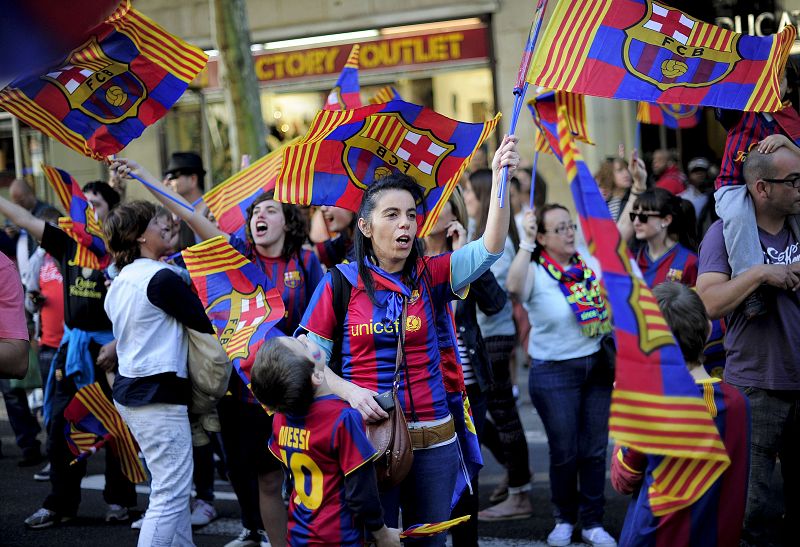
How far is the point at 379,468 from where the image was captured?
369cm

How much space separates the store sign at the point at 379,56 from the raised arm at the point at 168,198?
9.19m

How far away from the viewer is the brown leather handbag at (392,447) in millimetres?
3678

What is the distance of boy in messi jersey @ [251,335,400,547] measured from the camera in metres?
3.55

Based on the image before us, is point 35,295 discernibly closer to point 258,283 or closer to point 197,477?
point 197,477

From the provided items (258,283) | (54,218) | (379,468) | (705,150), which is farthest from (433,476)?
(705,150)

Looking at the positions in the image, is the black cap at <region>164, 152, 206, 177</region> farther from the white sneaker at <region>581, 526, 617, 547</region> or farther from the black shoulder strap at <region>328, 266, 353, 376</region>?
the white sneaker at <region>581, 526, 617, 547</region>

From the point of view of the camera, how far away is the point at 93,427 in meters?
6.02

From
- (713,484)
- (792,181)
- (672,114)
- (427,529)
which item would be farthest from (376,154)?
(672,114)

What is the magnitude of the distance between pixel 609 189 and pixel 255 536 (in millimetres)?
5593

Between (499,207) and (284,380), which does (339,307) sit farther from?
(499,207)

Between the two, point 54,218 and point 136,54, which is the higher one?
point 136,54

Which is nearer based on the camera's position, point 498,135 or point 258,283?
point 258,283

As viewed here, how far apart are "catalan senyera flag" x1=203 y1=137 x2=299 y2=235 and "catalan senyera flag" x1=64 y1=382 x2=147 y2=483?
4.55 ft

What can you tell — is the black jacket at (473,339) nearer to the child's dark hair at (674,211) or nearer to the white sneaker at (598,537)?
the white sneaker at (598,537)
